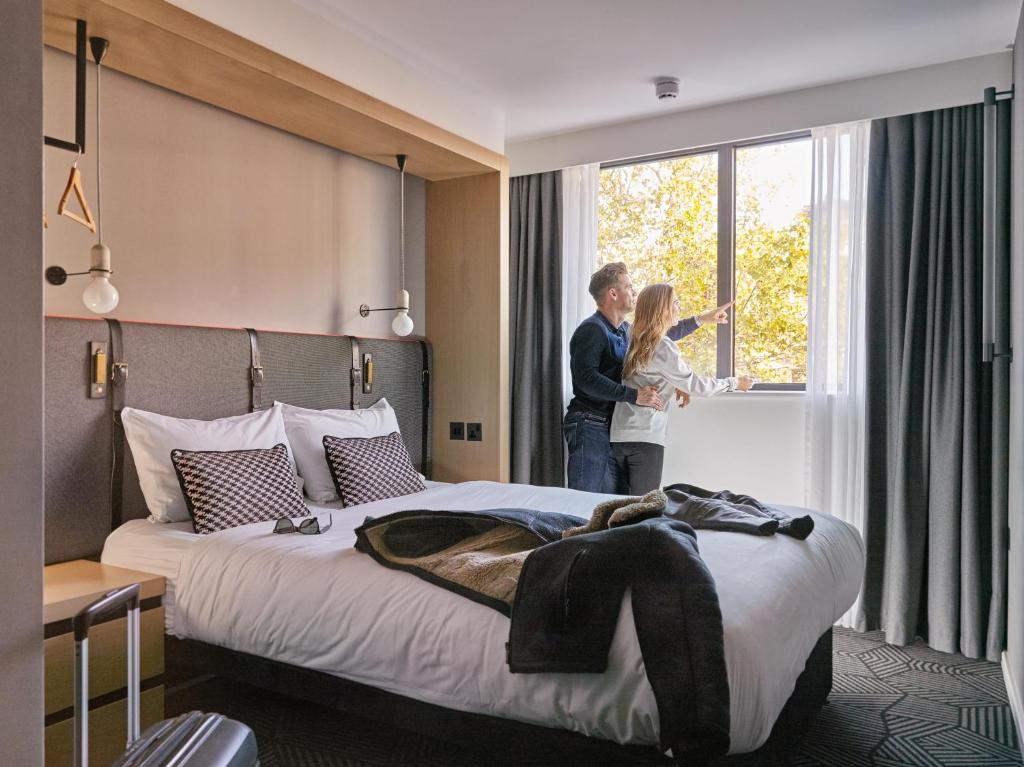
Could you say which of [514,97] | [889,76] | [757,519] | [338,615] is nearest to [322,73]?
[514,97]

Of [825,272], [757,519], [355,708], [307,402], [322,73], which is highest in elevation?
[322,73]

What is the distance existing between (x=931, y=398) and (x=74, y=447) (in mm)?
3635

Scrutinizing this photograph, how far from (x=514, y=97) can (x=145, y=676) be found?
3.26 metres

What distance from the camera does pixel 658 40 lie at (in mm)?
3412

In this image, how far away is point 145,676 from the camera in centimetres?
230

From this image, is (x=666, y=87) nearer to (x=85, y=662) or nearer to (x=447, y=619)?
(x=447, y=619)

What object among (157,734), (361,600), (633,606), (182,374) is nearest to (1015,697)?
(633,606)

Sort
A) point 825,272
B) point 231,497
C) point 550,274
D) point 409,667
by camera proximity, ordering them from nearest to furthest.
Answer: point 409,667, point 231,497, point 825,272, point 550,274

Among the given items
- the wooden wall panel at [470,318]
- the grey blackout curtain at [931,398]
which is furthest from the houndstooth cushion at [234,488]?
the grey blackout curtain at [931,398]

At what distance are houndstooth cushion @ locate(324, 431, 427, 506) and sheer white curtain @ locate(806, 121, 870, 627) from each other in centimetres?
208

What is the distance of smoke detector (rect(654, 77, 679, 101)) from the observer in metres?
3.86

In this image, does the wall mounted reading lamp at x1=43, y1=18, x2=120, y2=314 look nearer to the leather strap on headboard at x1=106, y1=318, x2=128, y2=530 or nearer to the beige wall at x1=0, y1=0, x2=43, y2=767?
the leather strap on headboard at x1=106, y1=318, x2=128, y2=530

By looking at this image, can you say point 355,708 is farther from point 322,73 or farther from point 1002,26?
point 1002,26

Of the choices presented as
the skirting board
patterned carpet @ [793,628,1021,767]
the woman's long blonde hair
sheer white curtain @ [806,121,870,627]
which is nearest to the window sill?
sheer white curtain @ [806,121,870,627]
